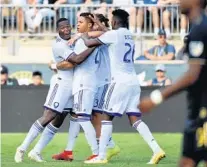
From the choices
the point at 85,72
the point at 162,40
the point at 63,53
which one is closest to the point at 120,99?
the point at 85,72

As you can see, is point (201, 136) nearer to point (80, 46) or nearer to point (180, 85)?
point (180, 85)

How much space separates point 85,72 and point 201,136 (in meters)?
6.20

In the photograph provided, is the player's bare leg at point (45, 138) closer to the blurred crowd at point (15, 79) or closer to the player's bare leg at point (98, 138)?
the player's bare leg at point (98, 138)

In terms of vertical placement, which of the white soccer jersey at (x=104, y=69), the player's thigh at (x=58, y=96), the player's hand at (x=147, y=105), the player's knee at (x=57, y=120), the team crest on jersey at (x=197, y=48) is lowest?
the player's knee at (x=57, y=120)

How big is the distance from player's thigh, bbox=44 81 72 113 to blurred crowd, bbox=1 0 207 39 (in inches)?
348

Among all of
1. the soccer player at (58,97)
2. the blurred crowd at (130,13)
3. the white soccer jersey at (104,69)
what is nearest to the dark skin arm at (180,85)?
the soccer player at (58,97)

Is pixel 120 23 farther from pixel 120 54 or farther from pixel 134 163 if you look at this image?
pixel 134 163

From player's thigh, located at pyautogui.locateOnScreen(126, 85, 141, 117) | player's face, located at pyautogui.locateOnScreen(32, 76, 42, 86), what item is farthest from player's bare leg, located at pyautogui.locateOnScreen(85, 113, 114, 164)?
player's face, located at pyautogui.locateOnScreen(32, 76, 42, 86)

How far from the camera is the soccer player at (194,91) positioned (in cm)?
715

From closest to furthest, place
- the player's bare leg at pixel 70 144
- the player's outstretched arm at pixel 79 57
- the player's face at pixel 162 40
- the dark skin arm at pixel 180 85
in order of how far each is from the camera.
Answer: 1. the dark skin arm at pixel 180 85
2. the player's outstretched arm at pixel 79 57
3. the player's bare leg at pixel 70 144
4. the player's face at pixel 162 40

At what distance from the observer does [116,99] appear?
13180 mm

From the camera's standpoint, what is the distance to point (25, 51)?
23203mm

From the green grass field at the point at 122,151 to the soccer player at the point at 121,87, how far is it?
0.32m

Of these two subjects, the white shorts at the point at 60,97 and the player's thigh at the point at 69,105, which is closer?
the white shorts at the point at 60,97
